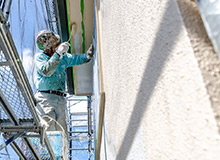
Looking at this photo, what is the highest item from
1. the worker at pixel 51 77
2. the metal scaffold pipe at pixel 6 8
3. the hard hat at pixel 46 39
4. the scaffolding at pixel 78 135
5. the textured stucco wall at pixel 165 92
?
the metal scaffold pipe at pixel 6 8

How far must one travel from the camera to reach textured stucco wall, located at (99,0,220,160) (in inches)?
11.4

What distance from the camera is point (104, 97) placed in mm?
1494

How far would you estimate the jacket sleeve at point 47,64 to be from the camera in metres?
2.91

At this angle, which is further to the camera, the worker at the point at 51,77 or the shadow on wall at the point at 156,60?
the worker at the point at 51,77

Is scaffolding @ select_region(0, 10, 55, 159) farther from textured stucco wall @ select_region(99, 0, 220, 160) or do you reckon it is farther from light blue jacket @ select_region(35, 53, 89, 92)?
textured stucco wall @ select_region(99, 0, 220, 160)

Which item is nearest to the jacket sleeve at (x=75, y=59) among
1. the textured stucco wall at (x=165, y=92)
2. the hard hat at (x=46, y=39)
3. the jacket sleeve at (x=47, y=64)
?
the jacket sleeve at (x=47, y=64)

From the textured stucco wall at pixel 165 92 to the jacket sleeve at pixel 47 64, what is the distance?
93.4 inches

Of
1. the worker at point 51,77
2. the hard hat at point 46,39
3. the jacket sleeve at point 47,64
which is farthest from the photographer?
the hard hat at point 46,39

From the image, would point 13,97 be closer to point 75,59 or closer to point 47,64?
point 47,64

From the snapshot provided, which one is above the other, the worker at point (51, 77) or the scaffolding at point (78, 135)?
the worker at point (51, 77)

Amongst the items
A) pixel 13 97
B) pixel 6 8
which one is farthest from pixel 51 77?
pixel 6 8

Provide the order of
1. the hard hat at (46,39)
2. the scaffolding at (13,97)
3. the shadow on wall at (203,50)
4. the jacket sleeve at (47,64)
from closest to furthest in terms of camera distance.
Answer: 1. the shadow on wall at (203,50)
2. the scaffolding at (13,97)
3. the jacket sleeve at (47,64)
4. the hard hat at (46,39)

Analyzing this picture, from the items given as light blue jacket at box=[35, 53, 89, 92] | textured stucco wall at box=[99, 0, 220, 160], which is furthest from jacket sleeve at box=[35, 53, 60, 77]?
textured stucco wall at box=[99, 0, 220, 160]

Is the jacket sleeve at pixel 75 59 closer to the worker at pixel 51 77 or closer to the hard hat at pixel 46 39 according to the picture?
the worker at pixel 51 77
